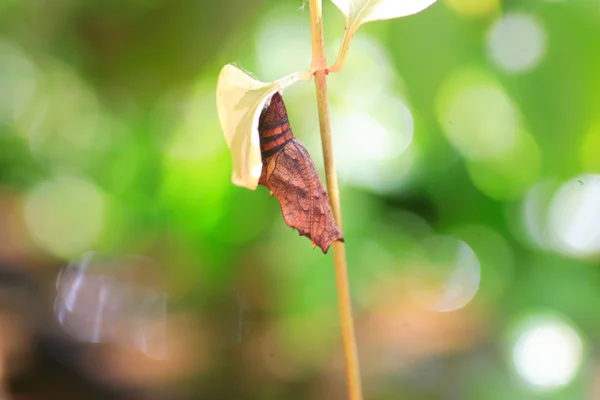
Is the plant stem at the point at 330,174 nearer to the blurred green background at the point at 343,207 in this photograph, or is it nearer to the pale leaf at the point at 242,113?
the pale leaf at the point at 242,113

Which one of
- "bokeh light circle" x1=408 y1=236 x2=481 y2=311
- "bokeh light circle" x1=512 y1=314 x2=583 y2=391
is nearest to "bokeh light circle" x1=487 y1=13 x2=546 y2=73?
"bokeh light circle" x1=408 y1=236 x2=481 y2=311

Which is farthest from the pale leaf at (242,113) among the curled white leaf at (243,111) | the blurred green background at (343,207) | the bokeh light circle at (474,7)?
the bokeh light circle at (474,7)

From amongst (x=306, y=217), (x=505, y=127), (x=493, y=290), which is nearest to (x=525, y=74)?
(x=505, y=127)

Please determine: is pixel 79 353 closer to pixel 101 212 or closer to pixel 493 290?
pixel 101 212

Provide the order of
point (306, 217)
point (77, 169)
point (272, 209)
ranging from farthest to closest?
point (77, 169)
point (272, 209)
point (306, 217)

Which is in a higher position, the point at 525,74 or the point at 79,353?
the point at 525,74

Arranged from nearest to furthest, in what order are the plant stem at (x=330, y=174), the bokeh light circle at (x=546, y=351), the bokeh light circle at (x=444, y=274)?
the plant stem at (x=330, y=174)
the bokeh light circle at (x=546, y=351)
the bokeh light circle at (x=444, y=274)

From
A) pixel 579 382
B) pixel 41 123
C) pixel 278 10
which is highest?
pixel 278 10
